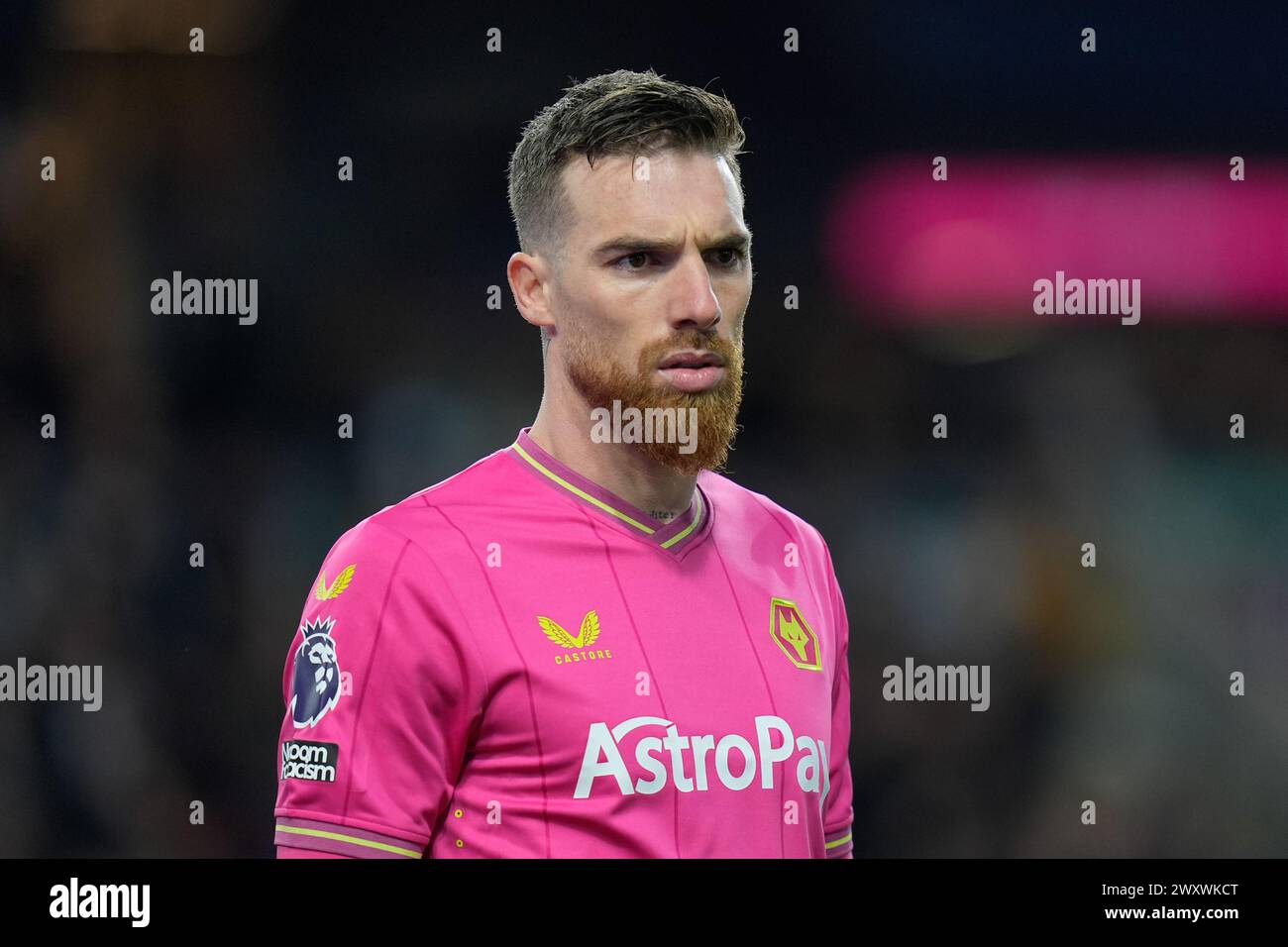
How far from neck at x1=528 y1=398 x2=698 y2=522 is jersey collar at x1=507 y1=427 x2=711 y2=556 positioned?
0.05ft

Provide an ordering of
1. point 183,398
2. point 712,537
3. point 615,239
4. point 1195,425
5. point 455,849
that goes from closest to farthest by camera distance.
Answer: point 455,849
point 615,239
point 712,537
point 183,398
point 1195,425

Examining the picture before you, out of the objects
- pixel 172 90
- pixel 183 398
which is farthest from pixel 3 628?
pixel 172 90

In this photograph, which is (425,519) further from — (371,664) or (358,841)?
(358,841)

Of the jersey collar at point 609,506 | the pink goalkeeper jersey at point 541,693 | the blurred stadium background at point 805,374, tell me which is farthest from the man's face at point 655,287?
the blurred stadium background at point 805,374

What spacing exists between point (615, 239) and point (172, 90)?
3360 mm

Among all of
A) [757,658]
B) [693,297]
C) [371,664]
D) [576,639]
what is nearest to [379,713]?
[371,664]

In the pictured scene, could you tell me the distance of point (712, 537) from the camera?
3004mm

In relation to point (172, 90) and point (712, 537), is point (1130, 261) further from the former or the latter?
point (172, 90)

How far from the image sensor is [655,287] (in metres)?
2.78

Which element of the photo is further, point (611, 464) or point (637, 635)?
point (611, 464)

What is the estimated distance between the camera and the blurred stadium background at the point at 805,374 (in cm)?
526

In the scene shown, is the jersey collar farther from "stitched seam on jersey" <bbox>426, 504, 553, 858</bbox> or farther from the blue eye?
the blue eye

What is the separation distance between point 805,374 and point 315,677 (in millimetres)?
3469

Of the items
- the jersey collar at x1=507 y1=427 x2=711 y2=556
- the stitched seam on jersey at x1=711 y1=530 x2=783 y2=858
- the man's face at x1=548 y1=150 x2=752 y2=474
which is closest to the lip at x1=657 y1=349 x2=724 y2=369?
the man's face at x1=548 y1=150 x2=752 y2=474
